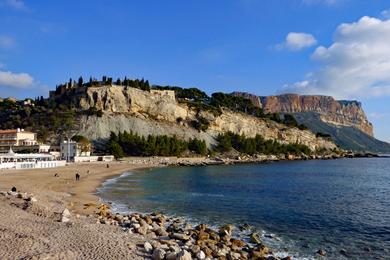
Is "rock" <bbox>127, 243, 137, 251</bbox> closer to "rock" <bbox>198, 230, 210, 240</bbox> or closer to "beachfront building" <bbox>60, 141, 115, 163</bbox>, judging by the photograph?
"rock" <bbox>198, 230, 210, 240</bbox>

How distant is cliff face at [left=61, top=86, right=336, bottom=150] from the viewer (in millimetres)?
124625

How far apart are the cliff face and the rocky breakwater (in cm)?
9808

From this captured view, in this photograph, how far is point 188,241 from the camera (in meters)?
19.7

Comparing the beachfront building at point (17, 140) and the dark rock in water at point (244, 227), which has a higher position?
the beachfront building at point (17, 140)

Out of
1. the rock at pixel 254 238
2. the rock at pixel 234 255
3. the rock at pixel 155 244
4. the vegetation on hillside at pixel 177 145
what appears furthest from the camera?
the vegetation on hillside at pixel 177 145

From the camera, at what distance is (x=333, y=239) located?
23.3m

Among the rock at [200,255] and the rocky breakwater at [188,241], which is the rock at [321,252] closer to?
the rocky breakwater at [188,241]

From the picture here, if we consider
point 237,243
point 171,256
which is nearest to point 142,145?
point 237,243

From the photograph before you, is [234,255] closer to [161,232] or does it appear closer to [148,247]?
[148,247]

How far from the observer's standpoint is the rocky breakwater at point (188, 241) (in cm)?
1673

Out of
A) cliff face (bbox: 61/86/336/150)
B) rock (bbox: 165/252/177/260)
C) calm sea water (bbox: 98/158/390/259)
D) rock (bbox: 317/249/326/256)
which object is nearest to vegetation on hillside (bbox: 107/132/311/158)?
cliff face (bbox: 61/86/336/150)

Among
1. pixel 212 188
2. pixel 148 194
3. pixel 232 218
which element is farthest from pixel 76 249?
pixel 212 188

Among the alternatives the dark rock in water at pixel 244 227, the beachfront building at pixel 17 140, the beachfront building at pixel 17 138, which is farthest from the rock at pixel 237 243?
the beachfront building at pixel 17 138

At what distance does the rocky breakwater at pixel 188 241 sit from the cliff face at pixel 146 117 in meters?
98.1
